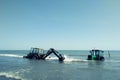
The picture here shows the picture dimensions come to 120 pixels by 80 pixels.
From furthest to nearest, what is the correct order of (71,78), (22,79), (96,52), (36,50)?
(36,50) → (96,52) → (71,78) → (22,79)

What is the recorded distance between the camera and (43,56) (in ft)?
219

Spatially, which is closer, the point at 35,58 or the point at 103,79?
the point at 103,79

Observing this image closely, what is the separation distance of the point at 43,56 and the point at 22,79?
39.6 meters

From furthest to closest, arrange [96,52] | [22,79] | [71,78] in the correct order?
[96,52] → [71,78] → [22,79]

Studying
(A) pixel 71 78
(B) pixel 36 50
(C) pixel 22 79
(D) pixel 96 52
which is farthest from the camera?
(B) pixel 36 50

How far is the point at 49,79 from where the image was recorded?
92.1 ft

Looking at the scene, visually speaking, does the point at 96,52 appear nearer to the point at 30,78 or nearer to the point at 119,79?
the point at 119,79

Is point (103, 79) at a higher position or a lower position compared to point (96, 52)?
lower

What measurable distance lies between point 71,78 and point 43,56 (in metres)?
38.4

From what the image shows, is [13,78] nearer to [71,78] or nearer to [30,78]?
[30,78]

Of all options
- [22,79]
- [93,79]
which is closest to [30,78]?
[22,79]

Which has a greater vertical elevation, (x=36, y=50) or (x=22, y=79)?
(x=36, y=50)

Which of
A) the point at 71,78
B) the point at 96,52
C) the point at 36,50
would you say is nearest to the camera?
the point at 71,78

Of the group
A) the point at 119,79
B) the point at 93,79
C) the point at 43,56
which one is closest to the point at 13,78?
the point at 93,79
